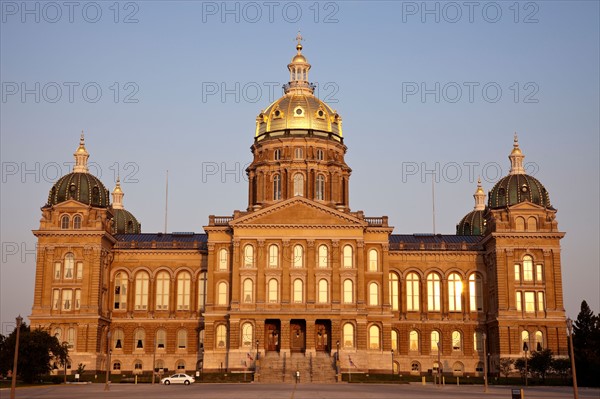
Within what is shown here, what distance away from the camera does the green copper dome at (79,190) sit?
102 m

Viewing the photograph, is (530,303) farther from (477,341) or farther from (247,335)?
(247,335)

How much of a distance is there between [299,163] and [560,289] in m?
34.0

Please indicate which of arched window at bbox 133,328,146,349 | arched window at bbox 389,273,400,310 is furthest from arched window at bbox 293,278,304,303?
arched window at bbox 133,328,146,349

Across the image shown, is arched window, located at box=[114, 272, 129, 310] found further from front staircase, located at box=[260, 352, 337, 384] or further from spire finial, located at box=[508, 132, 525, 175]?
spire finial, located at box=[508, 132, 525, 175]

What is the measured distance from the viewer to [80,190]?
10212cm

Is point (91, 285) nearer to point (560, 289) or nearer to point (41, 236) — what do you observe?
point (41, 236)

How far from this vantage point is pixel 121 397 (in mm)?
53938

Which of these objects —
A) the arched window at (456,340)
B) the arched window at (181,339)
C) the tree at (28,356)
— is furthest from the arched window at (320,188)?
the tree at (28,356)

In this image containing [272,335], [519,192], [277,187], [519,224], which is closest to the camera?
[272,335]

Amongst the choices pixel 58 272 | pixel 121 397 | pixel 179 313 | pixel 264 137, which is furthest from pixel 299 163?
pixel 121 397

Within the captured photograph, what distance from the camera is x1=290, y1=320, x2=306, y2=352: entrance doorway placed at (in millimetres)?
97500

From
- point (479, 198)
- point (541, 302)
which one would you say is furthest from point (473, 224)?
point (541, 302)

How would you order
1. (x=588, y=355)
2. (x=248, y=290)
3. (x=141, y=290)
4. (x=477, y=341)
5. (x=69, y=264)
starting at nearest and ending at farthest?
(x=588, y=355), (x=248, y=290), (x=69, y=264), (x=477, y=341), (x=141, y=290)

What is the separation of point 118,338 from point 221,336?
15.0 meters
